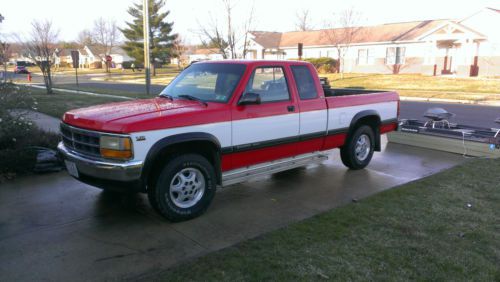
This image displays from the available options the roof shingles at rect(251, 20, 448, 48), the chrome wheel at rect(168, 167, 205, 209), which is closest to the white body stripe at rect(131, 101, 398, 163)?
the chrome wheel at rect(168, 167, 205, 209)

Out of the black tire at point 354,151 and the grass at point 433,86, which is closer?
the black tire at point 354,151

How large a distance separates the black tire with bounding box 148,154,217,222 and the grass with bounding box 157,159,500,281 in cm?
94

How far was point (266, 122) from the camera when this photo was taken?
533 centimetres

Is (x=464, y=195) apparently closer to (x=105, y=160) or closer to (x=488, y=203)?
(x=488, y=203)

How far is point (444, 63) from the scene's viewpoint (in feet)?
112

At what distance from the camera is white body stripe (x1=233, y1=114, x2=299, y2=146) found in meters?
5.05

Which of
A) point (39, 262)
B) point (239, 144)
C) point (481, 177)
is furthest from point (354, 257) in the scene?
→ point (481, 177)

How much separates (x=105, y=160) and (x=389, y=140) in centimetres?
701

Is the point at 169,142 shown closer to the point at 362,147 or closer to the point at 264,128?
the point at 264,128

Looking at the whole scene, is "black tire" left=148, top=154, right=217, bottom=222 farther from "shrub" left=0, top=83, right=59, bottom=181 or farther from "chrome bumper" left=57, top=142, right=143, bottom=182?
"shrub" left=0, top=83, right=59, bottom=181

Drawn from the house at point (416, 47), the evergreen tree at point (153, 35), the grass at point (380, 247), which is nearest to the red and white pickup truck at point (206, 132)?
the grass at point (380, 247)

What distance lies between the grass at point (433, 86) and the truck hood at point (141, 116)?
19.2 metres

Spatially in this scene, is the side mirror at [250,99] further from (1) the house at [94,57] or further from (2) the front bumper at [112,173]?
(1) the house at [94,57]

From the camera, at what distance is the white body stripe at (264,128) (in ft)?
16.6
